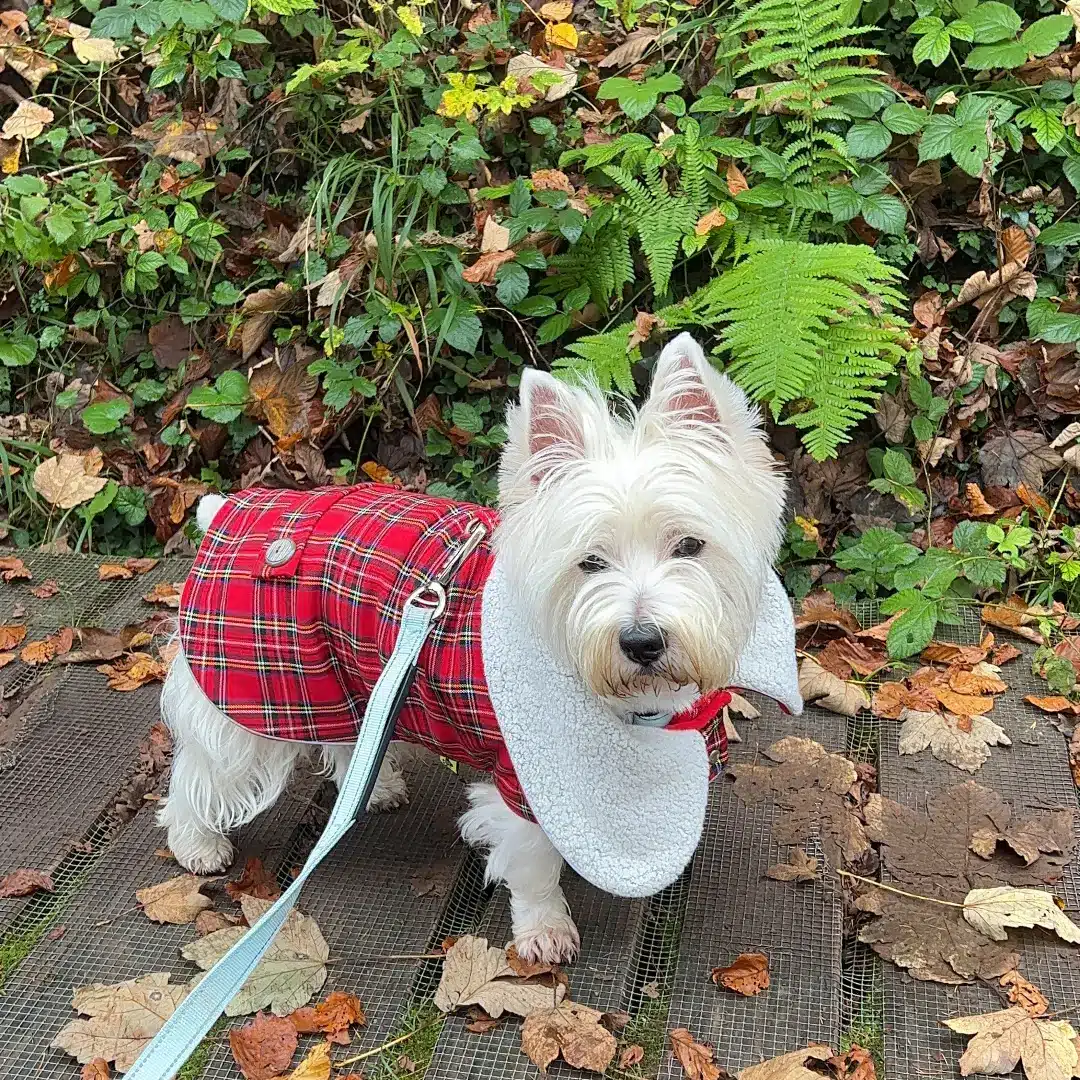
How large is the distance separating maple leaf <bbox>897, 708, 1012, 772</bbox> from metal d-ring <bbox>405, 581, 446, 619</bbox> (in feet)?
5.21

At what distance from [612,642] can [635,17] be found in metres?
3.29

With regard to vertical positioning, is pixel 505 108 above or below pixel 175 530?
above

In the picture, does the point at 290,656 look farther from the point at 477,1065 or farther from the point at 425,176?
the point at 425,176

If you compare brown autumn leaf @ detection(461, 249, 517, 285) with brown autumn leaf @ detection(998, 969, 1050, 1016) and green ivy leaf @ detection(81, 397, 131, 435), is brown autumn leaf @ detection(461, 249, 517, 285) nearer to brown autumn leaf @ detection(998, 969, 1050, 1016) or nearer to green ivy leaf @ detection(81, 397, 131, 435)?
green ivy leaf @ detection(81, 397, 131, 435)

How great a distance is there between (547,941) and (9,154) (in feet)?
15.5

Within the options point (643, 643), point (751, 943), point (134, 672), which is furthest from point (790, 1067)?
point (134, 672)

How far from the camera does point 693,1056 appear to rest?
2375 millimetres

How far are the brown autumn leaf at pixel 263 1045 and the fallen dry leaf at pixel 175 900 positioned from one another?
434 millimetres

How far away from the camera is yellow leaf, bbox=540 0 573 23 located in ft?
15.5

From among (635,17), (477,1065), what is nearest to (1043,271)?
(635,17)

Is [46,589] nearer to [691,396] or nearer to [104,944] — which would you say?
[104,944]

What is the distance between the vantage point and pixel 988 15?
13.6 feet

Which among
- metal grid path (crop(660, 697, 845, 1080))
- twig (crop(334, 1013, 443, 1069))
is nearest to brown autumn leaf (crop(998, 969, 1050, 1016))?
metal grid path (crop(660, 697, 845, 1080))

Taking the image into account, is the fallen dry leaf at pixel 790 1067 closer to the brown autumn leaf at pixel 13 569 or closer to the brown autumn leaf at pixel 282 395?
the brown autumn leaf at pixel 282 395
